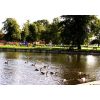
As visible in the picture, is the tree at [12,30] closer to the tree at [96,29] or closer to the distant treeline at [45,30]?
the distant treeline at [45,30]

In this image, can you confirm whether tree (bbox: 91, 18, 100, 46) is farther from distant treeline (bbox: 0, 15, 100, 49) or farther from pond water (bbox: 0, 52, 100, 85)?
pond water (bbox: 0, 52, 100, 85)

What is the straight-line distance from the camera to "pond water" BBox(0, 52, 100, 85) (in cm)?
800

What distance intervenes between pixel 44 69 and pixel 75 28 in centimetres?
142

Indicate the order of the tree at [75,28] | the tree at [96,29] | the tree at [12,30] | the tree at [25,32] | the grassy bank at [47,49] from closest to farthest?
the tree at [12,30]
the tree at [25,32]
the grassy bank at [47,49]
the tree at [75,28]
the tree at [96,29]

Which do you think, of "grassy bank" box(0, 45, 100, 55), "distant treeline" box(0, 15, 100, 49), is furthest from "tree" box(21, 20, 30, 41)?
"grassy bank" box(0, 45, 100, 55)

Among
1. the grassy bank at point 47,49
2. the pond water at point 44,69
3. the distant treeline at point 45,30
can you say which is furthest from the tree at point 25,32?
the pond water at point 44,69

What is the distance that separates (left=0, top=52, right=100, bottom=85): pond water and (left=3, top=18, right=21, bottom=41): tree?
48cm

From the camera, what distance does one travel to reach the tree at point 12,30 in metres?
7.91

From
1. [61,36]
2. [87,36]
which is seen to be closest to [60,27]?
[61,36]

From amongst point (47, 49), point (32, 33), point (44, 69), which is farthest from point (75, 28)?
point (32, 33)

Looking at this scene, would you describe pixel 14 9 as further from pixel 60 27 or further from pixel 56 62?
pixel 56 62

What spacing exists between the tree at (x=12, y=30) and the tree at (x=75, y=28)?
2.87 feet
